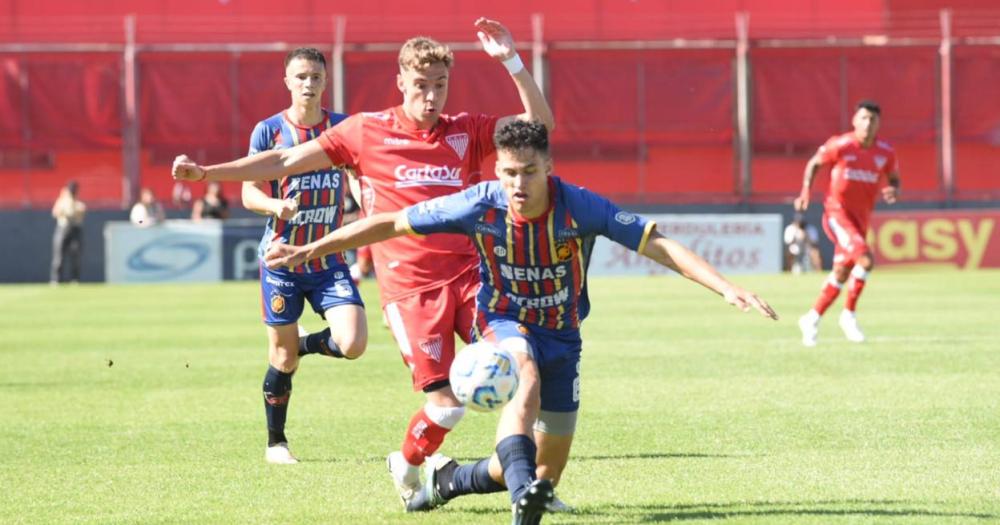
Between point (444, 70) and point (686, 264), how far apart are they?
1.90m

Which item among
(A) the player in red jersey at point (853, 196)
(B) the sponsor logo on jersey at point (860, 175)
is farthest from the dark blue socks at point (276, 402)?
(B) the sponsor logo on jersey at point (860, 175)

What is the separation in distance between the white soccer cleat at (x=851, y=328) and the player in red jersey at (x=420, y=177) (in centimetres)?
915

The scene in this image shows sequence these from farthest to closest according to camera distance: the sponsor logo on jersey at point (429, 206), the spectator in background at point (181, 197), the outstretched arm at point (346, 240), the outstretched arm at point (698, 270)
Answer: the spectator in background at point (181, 197)
the sponsor logo on jersey at point (429, 206)
the outstretched arm at point (346, 240)
the outstretched arm at point (698, 270)

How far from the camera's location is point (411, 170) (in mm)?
7633

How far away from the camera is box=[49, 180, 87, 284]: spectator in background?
107ft

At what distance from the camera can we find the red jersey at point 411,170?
749cm

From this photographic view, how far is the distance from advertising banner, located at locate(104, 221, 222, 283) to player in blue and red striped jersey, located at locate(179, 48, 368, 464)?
77.7 ft

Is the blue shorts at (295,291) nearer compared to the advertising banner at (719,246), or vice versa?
the blue shorts at (295,291)

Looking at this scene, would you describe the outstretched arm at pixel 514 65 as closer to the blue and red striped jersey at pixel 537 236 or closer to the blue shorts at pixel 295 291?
the blue and red striped jersey at pixel 537 236

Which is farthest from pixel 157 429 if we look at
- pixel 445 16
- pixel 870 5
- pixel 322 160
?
pixel 870 5

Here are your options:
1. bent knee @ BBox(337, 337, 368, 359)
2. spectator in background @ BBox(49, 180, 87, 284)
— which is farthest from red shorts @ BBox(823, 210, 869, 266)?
spectator in background @ BBox(49, 180, 87, 284)

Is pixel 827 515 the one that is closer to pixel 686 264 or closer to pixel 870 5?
pixel 686 264

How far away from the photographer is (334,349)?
30.1ft

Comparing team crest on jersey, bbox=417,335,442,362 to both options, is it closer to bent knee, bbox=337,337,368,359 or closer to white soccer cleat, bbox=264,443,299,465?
bent knee, bbox=337,337,368,359
